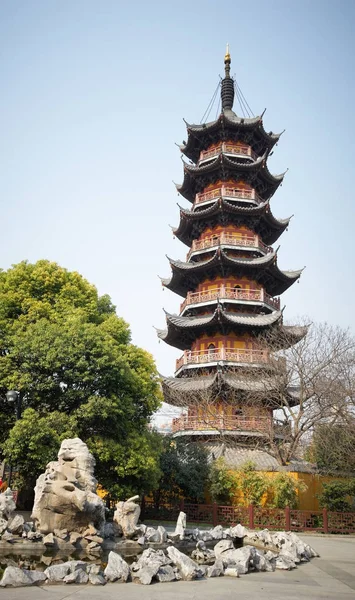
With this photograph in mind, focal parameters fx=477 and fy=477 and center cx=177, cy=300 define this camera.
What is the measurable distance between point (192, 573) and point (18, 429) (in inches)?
335

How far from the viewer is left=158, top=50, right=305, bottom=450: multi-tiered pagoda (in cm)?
2425

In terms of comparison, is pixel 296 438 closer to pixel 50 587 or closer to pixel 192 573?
pixel 192 573

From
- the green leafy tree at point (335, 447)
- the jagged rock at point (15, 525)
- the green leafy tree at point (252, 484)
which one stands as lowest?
the jagged rock at point (15, 525)

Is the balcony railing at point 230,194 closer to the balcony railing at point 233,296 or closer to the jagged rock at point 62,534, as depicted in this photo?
the balcony railing at point 233,296

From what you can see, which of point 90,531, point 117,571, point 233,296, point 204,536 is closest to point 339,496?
point 204,536

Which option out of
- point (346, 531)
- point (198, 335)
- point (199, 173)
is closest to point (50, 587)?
point (346, 531)

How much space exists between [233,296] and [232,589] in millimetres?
19990

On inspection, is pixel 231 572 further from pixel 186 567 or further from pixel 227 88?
pixel 227 88

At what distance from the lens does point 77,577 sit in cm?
790

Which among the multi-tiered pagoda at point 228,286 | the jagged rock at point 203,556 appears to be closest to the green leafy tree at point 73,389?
the multi-tiered pagoda at point 228,286

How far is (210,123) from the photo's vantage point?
104ft

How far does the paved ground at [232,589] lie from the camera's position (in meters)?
7.02

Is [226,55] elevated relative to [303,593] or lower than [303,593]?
elevated

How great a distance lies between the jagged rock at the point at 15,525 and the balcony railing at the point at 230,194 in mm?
22008
